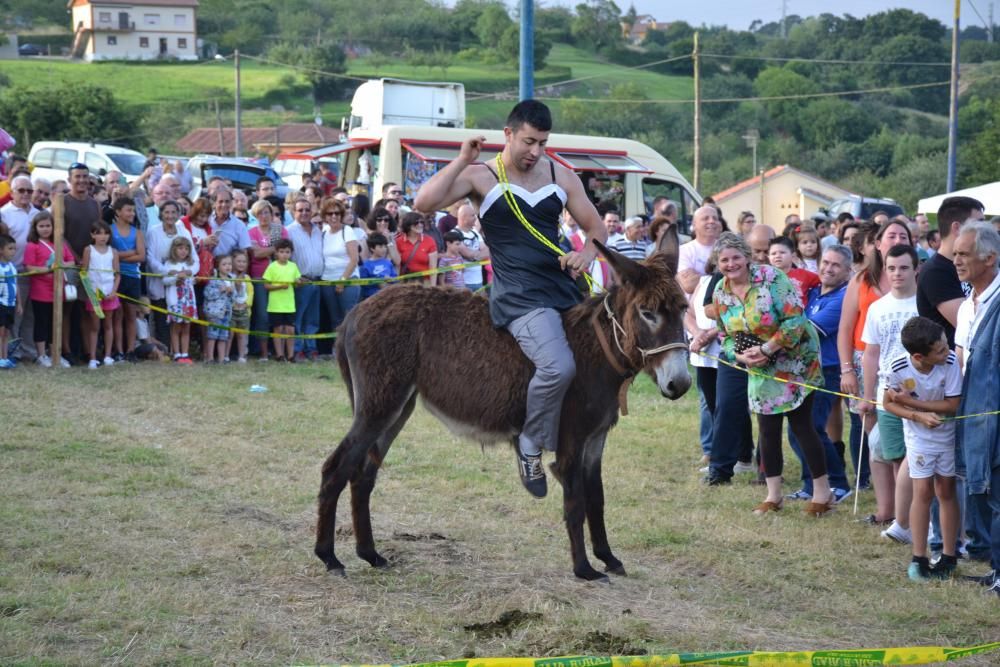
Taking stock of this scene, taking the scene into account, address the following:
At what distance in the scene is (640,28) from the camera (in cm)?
12962

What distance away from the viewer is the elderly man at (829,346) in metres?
8.86

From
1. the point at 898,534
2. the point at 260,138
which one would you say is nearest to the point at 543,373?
the point at 898,534

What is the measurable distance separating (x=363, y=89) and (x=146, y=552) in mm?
21773

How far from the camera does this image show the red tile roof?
59781 mm

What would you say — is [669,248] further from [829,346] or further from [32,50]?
[32,50]

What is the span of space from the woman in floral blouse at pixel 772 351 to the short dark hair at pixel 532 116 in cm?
243

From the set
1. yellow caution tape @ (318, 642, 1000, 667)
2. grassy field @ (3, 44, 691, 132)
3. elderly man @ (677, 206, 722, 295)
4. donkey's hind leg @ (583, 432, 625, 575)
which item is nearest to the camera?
yellow caution tape @ (318, 642, 1000, 667)

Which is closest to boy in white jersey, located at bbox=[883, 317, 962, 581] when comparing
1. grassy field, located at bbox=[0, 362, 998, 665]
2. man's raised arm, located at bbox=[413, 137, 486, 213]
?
grassy field, located at bbox=[0, 362, 998, 665]

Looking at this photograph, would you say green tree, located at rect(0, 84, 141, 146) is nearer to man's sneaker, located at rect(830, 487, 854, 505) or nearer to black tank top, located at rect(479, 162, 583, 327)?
man's sneaker, located at rect(830, 487, 854, 505)

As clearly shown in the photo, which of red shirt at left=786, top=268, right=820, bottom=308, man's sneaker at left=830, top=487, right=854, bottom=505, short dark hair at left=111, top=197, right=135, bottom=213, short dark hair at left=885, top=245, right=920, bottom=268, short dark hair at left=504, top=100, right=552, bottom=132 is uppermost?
short dark hair at left=504, top=100, right=552, bottom=132

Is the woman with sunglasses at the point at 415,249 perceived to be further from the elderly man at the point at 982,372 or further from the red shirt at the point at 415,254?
the elderly man at the point at 982,372

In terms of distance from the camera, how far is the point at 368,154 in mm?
23031

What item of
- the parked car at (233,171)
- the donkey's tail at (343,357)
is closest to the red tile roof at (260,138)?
the parked car at (233,171)

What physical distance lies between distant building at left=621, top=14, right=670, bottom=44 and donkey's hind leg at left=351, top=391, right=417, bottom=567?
117 metres
